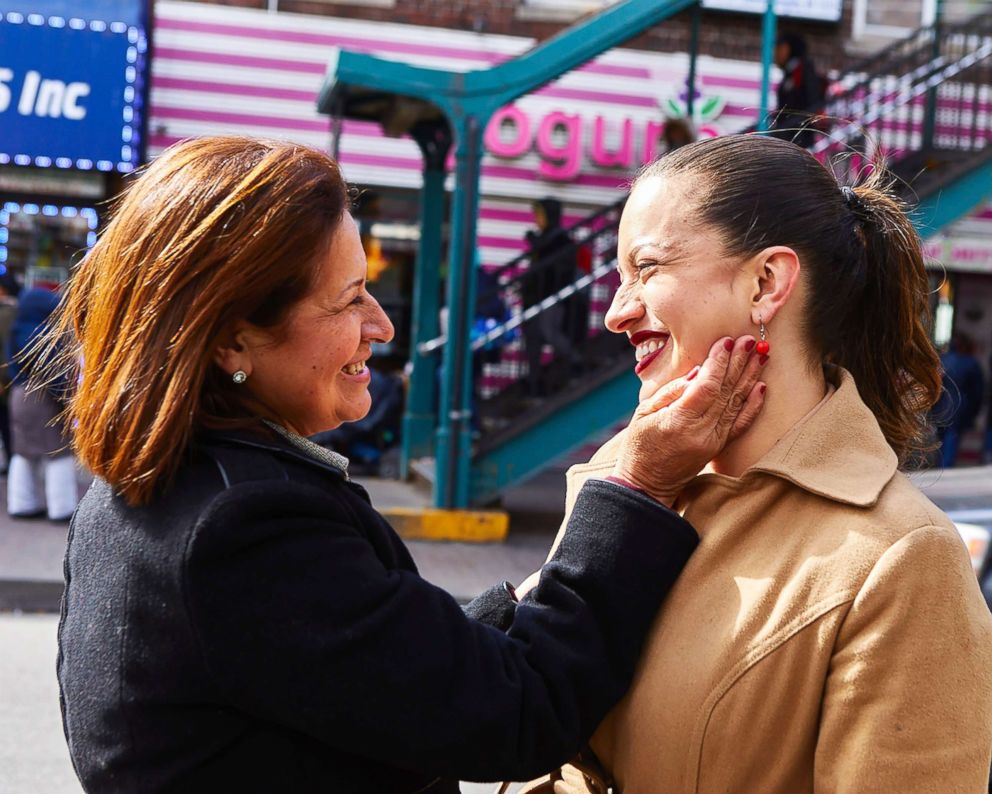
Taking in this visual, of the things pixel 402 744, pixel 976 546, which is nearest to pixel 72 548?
pixel 402 744

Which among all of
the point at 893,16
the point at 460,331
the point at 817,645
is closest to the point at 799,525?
the point at 817,645

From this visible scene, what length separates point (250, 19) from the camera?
A: 12.8 m

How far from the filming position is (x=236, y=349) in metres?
1.63

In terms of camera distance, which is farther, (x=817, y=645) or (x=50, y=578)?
(x=50, y=578)

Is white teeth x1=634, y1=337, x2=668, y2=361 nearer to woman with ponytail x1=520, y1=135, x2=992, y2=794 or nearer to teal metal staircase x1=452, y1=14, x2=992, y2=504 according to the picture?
woman with ponytail x1=520, y1=135, x2=992, y2=794

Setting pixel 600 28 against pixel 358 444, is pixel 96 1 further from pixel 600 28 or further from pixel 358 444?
pixel 600 28

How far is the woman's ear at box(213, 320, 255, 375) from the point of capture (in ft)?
5.25

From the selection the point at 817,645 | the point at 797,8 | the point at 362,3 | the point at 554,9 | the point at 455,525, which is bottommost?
the point at 455,525

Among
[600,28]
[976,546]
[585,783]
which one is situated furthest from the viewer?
[600,28]

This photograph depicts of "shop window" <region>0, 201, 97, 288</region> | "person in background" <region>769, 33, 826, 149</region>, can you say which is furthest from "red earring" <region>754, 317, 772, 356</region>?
"shop window" <region>0, 201, 97, 288</region>

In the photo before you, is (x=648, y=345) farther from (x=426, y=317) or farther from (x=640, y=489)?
(x=426, y=317)

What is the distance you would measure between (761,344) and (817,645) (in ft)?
1.59

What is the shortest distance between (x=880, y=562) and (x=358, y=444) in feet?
33.2

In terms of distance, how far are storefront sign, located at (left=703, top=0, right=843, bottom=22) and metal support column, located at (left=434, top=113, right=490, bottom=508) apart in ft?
20.2
